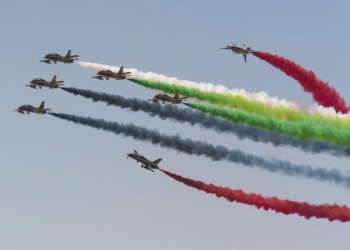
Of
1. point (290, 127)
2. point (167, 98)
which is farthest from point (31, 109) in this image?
point (290, 127)

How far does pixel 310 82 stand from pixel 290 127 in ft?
24.0

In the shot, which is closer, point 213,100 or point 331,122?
point 331,122

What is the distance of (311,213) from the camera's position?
296 feet

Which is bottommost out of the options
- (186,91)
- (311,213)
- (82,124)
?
(311,213)

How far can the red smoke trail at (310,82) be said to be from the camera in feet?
311

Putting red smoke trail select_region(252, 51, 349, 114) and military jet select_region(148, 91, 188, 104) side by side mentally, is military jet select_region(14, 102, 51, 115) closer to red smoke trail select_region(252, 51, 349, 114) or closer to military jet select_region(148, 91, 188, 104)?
military jet select_region(148, 91, 188, 104)

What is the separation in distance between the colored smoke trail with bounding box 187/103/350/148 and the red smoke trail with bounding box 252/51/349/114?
449 centimetres

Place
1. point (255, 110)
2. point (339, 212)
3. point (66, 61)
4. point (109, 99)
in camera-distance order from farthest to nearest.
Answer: point (66, 61) → point (109, 99) → point (255, 110) → point (339, 212)

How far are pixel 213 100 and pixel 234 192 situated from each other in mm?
13149

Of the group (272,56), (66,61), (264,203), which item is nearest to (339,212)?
(264,203)

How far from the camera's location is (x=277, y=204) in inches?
3593

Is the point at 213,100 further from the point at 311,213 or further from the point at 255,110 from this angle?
the point at 311,213

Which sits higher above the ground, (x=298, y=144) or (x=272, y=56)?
(x=272, y=56)

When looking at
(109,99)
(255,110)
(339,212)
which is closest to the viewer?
(339,212)
